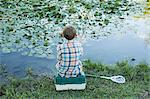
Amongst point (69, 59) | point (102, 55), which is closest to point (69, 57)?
point (69, 59)

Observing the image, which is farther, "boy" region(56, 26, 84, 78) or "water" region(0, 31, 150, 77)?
Result: "water" region(0, 31, 150, 77)

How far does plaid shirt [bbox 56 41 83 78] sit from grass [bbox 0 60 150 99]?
245 mm

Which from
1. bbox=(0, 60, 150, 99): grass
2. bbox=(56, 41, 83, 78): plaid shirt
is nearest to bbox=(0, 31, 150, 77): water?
bbox=(0, 60, 150, 99): grass

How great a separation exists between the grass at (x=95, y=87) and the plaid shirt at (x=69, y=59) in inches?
9.6

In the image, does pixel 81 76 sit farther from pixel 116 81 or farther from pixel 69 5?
pixel 69 5

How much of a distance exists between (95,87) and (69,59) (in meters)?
0.50

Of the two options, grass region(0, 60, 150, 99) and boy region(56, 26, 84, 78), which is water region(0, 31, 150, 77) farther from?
boy region(56, 26, 84, 78)

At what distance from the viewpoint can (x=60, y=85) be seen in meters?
4.41

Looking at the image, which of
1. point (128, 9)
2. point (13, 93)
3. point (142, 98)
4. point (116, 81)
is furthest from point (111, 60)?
point (128, 9)

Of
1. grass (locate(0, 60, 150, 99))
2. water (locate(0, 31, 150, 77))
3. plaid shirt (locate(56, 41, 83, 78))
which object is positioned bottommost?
grass (locate(0, 60, 150, 99))

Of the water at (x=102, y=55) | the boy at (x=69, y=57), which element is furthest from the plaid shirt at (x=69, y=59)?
the water at (x=102, y=55)

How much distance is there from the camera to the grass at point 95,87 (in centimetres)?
432

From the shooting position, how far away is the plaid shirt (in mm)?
4391

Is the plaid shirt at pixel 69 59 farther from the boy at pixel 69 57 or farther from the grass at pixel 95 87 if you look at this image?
the grass at pixel 95 87
